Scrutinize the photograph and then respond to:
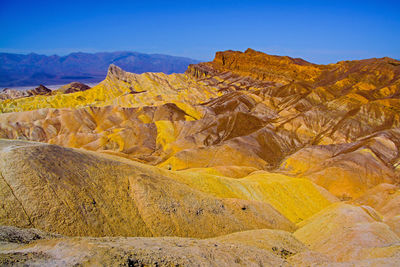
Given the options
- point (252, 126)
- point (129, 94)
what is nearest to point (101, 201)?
point (252, 126)

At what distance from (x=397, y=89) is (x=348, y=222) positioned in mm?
71823

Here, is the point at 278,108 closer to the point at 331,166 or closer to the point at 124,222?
the point at 331,166

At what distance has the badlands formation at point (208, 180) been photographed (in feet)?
46.1

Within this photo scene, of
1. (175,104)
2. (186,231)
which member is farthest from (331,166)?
(175,104)

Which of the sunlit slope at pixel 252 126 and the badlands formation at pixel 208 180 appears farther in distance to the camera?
the sunlit slope at pixel 252 126

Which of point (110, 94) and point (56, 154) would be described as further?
point (110, 94)

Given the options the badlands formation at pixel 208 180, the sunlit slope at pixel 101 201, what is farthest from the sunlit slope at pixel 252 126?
the sunlit slope at pixel 101 201

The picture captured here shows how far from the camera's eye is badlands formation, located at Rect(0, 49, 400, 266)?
14062mm

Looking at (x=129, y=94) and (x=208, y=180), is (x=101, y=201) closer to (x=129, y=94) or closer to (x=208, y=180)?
(x=208, y=180)

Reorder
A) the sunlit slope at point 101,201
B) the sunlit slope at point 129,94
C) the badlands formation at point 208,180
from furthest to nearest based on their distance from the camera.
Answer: the sunlit slope at point 129,94 < the sunlit slope at point 101,201 < the badlands formation at point 208,180

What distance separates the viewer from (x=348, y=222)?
21938 millimetres

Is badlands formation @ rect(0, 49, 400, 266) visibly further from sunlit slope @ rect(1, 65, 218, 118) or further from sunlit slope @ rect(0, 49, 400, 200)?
sunlit slope @ rect(1, 65, 218, 118)

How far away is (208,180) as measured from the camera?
2630 cm

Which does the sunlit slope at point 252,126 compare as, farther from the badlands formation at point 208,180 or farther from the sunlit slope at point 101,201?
the sunlit slope at point 101,201
